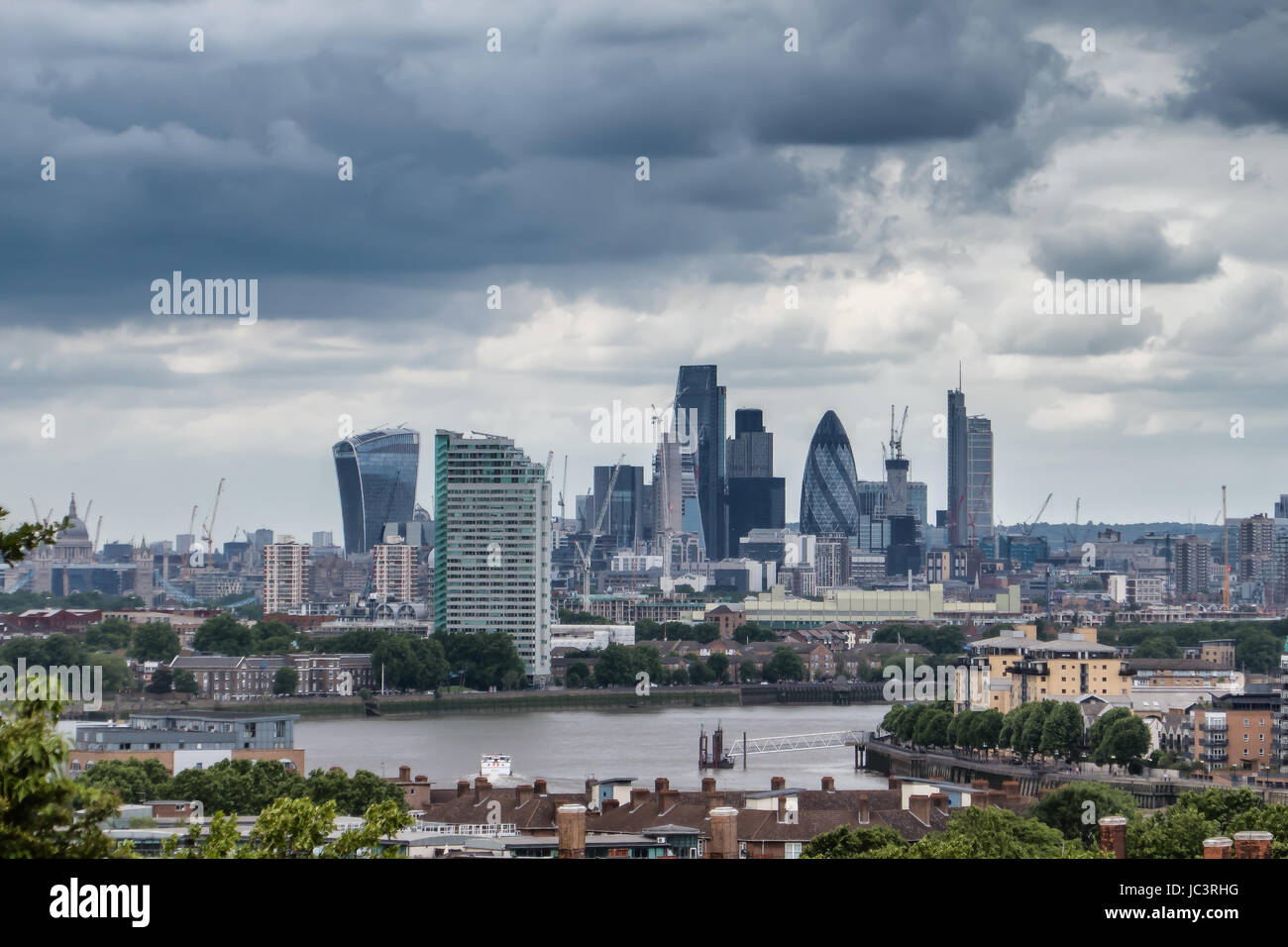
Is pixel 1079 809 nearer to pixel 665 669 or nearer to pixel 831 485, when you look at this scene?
pixel 665 669

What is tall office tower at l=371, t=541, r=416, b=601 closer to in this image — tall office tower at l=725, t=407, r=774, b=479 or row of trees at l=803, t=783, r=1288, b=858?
tall office tower at l=725, t=407, r=774, b=479

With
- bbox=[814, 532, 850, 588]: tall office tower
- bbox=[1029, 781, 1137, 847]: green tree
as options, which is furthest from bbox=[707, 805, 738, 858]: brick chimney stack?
bbox=[814, 532, 850, 588]: tall office tower

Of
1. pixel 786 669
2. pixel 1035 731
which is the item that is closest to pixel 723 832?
pixel 1035 731

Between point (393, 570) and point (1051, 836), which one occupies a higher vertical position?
point (393, 570)

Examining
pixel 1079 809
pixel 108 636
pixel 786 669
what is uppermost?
pixel 108 636
